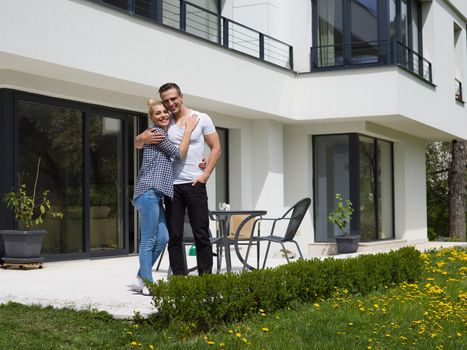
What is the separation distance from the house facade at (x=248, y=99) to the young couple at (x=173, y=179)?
11.5 ft

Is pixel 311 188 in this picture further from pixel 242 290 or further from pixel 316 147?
pixel 242 290

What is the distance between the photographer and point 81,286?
747 cm

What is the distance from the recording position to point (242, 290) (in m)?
5.93

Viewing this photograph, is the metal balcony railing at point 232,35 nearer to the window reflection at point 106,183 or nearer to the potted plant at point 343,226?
the window reflection at point 106,183

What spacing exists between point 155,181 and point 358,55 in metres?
10.6

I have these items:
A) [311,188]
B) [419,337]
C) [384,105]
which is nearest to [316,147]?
[311,188]

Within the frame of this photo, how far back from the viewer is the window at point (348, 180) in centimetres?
1633

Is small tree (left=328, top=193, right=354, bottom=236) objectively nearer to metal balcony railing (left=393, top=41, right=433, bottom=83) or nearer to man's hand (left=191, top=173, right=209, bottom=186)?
metal balcony railing (left=393, top=41, right=433, bottom=83)

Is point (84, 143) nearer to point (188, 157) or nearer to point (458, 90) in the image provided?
point (188, 157)

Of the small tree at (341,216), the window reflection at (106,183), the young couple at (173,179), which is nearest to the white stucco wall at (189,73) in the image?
the window reflection at (106,183)

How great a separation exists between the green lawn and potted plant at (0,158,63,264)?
388 cm

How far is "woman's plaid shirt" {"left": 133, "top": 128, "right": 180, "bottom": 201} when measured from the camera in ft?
20.6

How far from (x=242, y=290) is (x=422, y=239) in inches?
616

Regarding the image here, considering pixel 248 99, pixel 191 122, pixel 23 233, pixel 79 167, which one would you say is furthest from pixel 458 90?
pixel 191 122
